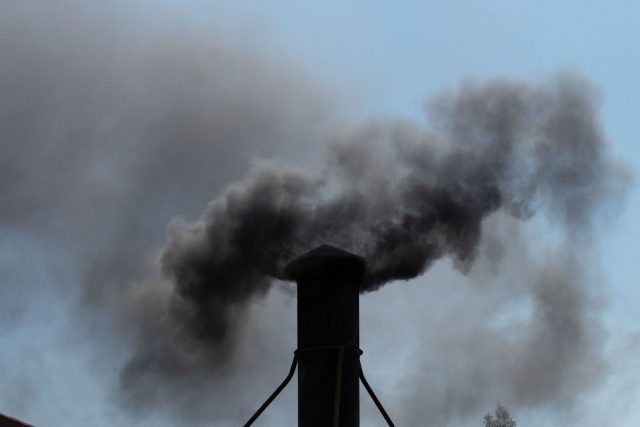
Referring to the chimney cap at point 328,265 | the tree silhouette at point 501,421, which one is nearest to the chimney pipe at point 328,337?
the chimney cap at point 328,265

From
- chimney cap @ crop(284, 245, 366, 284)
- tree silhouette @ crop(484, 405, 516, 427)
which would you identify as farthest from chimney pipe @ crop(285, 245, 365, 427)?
tree silhouette @ crop(484, 405, 516, 427)

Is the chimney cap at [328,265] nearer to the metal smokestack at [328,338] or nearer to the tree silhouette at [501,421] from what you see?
the metal smokestack at [328,338]

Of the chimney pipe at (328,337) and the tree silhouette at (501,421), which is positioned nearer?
the chimney pipe at (328,337)

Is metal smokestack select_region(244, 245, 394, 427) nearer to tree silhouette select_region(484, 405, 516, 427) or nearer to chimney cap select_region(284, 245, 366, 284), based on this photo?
chimney cap select_region(284, 245, 366, 284)

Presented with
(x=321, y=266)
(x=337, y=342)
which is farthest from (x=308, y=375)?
(x=321, y=266)

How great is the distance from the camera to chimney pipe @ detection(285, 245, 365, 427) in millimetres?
6258

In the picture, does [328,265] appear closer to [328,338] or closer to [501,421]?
[328,338]

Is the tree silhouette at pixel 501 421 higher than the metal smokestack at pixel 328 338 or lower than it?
higher

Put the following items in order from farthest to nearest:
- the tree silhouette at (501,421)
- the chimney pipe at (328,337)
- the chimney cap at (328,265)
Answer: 1. the tree silhouette at (501,421)
2. the chimney cap at (328,265)
3. the chimney pipe at (328,337)

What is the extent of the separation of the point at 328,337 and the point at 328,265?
0.51 meters

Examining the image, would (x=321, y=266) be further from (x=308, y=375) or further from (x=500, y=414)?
(x=500, y=414)

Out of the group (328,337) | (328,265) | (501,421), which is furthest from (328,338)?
(501,421)

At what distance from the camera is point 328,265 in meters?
6.54

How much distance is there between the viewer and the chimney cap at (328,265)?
21.5 feet
